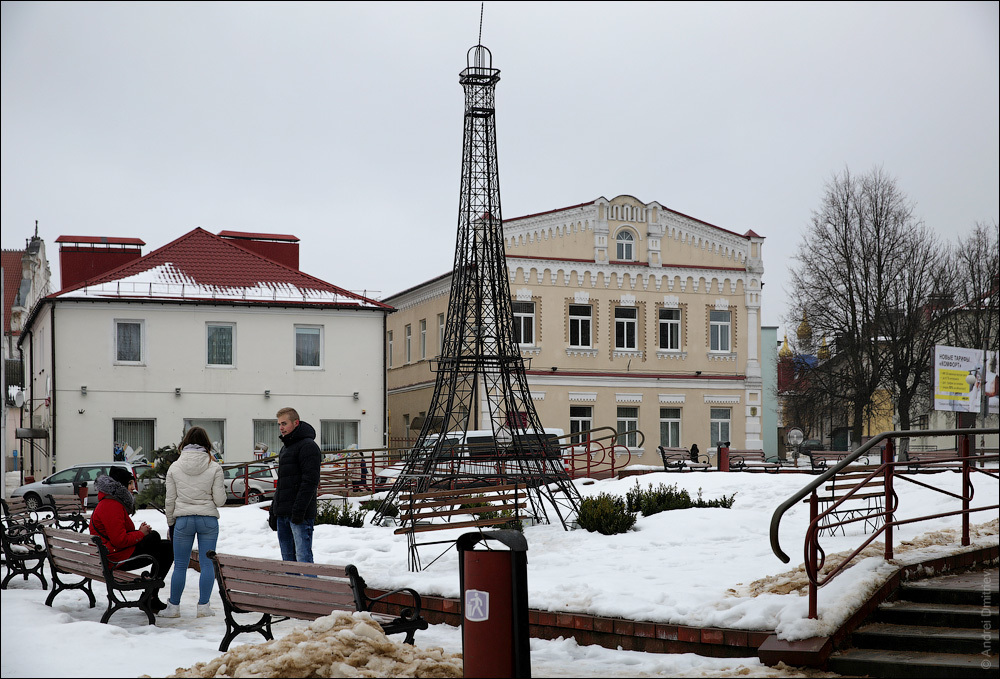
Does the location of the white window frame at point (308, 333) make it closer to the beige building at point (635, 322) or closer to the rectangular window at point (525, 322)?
the beige building at point (635, 322)

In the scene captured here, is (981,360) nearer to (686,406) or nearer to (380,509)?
(686,406)

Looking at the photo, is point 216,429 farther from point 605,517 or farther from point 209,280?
point 605,517

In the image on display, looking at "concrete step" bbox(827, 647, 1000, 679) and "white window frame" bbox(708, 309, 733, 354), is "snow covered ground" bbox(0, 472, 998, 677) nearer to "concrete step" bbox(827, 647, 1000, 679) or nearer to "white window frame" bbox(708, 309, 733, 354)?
"concrete step" bbox(827, 647, 1000, 679)

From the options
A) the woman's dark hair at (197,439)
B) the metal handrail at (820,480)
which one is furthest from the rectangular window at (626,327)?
the woman's dark hair at (197,439)

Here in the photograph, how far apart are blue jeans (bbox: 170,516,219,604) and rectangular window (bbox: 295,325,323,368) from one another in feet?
81.8

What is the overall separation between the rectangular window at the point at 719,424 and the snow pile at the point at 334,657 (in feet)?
109

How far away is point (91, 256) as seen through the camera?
36.0 m

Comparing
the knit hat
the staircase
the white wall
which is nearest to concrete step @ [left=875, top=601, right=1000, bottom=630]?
the staircase

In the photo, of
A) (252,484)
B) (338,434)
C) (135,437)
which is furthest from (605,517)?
(135,437)

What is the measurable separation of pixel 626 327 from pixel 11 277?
56.3 meters

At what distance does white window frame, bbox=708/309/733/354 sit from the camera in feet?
129

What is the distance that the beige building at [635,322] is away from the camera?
3694 centimetres

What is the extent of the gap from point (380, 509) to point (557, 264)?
22509 millimetres

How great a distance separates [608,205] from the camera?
125 feet
